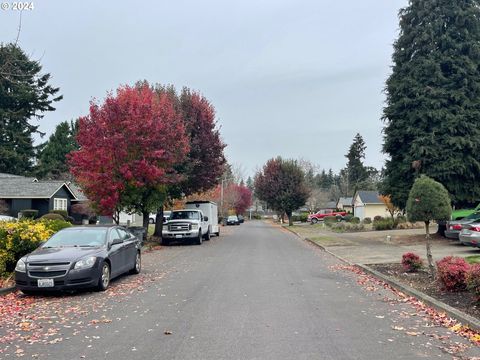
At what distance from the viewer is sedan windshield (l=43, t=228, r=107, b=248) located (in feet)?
→ 37.9

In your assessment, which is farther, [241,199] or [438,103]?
[241,199]

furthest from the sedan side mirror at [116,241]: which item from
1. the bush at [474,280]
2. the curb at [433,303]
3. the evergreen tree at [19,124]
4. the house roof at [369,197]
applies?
the house roof at [369,197]

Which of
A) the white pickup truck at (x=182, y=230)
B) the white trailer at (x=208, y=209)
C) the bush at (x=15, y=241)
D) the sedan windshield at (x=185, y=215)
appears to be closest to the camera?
the bush at (x=15, y=241)

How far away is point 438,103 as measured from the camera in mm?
25109

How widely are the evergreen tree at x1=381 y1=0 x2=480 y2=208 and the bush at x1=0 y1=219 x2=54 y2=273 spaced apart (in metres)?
18.8

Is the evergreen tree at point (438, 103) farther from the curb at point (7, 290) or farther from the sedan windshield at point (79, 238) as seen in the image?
the curb at point (7, 290)

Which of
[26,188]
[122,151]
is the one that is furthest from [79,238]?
[26,188]

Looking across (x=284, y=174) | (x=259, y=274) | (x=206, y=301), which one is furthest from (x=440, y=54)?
(x=284, y=174)

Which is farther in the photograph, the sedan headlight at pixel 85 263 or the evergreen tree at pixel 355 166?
the evergreen tree at pixel 355 166

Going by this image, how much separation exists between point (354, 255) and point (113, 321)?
44.1ft

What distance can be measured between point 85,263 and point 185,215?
1722cm

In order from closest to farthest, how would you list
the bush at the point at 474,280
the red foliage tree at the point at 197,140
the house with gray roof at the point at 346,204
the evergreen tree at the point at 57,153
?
the bush at the point at 474,280 < the red foliage tree at the point at 197,140 < the evergreen tree at the point at 57,153 < the house with gray roof at the point at 346,204

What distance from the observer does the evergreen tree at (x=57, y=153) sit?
203 feet

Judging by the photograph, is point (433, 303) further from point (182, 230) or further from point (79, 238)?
point (182, 230)
